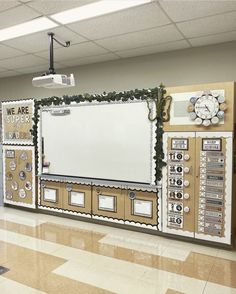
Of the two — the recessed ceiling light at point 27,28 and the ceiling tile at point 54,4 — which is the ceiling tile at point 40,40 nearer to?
the recessed ceiling light at point 27,28

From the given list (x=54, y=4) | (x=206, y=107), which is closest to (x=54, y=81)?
(x=54, y=4)

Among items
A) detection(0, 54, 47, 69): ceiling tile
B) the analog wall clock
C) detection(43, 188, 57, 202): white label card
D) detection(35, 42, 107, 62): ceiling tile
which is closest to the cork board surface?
detection(43, 188, 57, 202): white label card

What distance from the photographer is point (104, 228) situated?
14.6 ft

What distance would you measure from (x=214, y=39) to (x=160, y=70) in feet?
3.31

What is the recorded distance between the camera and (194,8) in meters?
2.99

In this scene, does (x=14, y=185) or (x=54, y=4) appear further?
(x=14, y=185)

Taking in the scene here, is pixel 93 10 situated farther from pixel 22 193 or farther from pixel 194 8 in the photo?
pixel 22 193

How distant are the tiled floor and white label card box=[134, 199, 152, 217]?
1.10ft

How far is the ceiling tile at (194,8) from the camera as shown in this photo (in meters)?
2.88

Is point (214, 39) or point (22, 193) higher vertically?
point (214, 39)

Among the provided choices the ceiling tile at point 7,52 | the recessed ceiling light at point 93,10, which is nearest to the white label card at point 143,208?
the recessed ceiling light at point 93,10

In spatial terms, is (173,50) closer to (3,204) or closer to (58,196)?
(58,196)

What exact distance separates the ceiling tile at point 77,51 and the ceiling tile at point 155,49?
1.32ft

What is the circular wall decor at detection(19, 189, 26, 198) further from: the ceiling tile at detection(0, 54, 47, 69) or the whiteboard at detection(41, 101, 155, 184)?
the ceiling tile at detection(0, 54, 47, 69)
